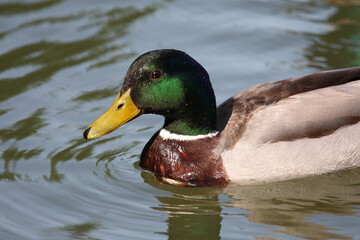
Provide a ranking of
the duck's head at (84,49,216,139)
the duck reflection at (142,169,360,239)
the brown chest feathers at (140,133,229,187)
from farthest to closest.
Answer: the brown chest feathers at (140,133,229,187), the duck's head at (84,49,216,139), the duck reflection at (142,169,360,239)

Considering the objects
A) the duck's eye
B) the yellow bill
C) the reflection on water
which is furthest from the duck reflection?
the reflection on water

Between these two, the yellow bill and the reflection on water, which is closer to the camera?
the yellow bill

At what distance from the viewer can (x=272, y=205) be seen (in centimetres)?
656

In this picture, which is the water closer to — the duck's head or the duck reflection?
the duck reflection

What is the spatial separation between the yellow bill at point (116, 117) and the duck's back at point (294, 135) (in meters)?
0.95

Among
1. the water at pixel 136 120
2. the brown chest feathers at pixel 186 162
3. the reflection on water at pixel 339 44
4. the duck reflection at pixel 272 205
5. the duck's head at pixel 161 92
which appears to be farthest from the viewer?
the reflection on water at pixel 339 44

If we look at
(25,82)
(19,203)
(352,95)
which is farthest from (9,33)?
(352,95)

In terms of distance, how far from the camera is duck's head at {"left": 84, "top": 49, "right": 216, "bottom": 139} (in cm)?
667

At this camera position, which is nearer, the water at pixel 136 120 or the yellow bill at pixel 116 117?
the water at pixel 136 120

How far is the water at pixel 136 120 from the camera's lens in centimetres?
625

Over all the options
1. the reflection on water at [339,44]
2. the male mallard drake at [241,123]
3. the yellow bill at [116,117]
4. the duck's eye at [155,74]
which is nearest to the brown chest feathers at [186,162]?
the male mallard drake at [241,123]

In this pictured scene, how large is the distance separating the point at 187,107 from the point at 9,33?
4370 millimetres

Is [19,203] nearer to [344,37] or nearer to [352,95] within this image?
[352,95]

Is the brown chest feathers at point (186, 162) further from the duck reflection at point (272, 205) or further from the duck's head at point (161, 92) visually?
the duck's head at point (161, 92)
